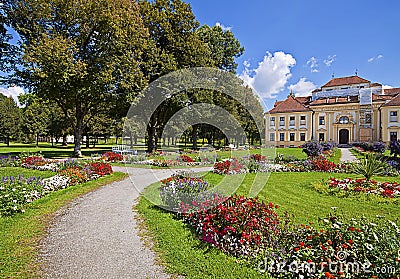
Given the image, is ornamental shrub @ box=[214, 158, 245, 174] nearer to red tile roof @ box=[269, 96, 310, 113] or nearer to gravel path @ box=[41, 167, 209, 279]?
gravel path @ box=[41, 167, 209, 279]

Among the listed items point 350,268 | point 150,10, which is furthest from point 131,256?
point 150,10

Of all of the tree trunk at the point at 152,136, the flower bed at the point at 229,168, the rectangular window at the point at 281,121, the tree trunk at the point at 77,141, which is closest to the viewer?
the flower bed at the point at 229,168

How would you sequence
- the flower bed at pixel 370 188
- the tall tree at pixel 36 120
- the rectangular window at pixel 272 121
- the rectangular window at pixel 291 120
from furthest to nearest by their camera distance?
the rectangular window at pixel 272 121
the rectangular window at pixel 291 120
the tall tree at pixel 36 120
the flower bed at pixel 370 188

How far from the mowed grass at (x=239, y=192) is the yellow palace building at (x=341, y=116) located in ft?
127

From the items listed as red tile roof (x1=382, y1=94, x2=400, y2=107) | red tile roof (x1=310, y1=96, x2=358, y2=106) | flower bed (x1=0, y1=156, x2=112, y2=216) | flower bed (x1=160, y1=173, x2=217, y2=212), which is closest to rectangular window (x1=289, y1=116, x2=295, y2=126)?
red tile roof (x1=310, y1=96, x2=358, y2=106)

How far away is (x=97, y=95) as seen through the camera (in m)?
20.0

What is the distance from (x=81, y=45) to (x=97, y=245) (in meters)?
19.5

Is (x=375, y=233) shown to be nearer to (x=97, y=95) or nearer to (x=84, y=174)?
(x=84, y=174)

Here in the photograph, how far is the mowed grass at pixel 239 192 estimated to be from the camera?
3982mm

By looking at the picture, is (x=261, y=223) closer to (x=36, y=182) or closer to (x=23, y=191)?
(x=23, y=191)

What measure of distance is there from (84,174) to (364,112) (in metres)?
46.6

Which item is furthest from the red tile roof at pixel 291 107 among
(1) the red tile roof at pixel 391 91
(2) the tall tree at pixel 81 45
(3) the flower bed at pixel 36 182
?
(3) the flower bed at pixel 36 182

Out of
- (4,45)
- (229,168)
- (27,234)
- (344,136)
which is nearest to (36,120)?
(4,45)

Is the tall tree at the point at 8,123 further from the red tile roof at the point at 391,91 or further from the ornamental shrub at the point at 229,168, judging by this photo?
the red tile roof at the point at 391,91
